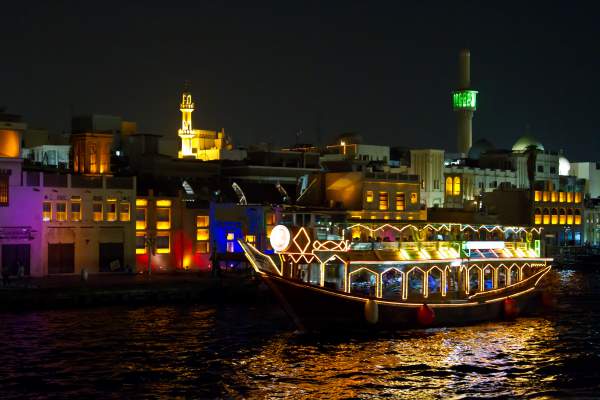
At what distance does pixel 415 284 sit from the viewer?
59.4m

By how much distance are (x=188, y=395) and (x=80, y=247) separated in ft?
99.3

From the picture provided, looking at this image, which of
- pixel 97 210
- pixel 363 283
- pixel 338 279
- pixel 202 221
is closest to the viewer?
pixel 338 279

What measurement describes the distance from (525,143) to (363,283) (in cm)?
7361

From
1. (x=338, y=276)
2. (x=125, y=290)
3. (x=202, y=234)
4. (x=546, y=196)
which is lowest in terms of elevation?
(x=125, y=290)

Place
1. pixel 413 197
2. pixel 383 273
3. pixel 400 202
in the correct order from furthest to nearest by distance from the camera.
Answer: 1. pixel 413 197
2. pixel 400 202
3. pixel 383 273

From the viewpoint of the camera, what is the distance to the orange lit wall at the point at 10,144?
2341 inches

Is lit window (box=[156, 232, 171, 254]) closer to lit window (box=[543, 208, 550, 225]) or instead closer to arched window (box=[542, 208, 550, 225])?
arched window (box=[542, 208, 550, 225])

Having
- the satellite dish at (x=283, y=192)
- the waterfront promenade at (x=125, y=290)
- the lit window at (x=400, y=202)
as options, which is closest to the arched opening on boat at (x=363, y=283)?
the waterfront promenade at (x=125, y=290)

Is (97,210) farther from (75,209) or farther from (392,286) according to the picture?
(392,286)

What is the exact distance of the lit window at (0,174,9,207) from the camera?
194 feet

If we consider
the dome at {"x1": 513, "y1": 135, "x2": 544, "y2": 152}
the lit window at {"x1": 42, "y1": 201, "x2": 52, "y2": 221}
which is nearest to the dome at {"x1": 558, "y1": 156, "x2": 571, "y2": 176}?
the dome at {"x1": 513, "y1": 135, "x2": 544, "y2": 152}

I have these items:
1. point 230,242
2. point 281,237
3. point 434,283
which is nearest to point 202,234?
point 230,242

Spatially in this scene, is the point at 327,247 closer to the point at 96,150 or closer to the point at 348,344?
the point at 348,344

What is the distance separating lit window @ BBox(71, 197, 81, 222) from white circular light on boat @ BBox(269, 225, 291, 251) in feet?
71.2
